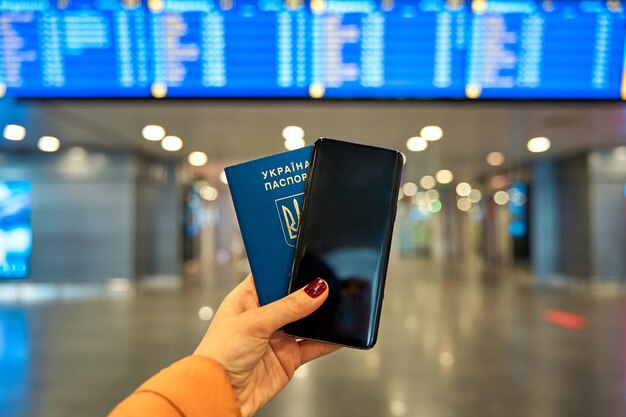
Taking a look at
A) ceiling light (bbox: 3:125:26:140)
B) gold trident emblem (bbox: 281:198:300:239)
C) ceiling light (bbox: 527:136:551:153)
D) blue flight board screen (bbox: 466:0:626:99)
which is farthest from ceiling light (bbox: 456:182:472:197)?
gold trident emblem (bbox: 281:198:300:239)

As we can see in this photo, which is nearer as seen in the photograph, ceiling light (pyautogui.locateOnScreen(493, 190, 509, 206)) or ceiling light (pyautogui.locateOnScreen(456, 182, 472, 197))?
ceiling light (pyautogui.locateOnScreen(493, 190, 509, 206))

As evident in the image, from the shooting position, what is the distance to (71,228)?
285 cm

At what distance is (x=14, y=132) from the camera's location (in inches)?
119

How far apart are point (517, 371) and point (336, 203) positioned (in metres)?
3.18

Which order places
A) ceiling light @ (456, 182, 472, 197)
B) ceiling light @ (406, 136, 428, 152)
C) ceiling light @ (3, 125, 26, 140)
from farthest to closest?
ceiling light @ (456, 182, 472, 197) → ceiling light @ (406, 136, 428, 152) → ceiling light @ (3, 125, 26, 140)

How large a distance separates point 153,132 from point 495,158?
6.63m

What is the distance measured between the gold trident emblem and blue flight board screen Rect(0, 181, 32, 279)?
2.26 m

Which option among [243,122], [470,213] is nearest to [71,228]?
[243,122]

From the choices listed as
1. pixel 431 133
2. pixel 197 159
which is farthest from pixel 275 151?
pixel 431 133

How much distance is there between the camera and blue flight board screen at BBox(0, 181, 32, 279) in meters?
2.43

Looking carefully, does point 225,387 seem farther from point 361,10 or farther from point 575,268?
point 575,268

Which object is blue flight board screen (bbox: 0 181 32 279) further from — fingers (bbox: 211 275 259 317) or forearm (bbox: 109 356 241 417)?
forearm (bbox: 109 356 241 417)

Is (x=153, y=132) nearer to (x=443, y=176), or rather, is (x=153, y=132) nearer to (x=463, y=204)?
(x=443, y=176)

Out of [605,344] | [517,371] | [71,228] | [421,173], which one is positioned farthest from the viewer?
[421,173]
